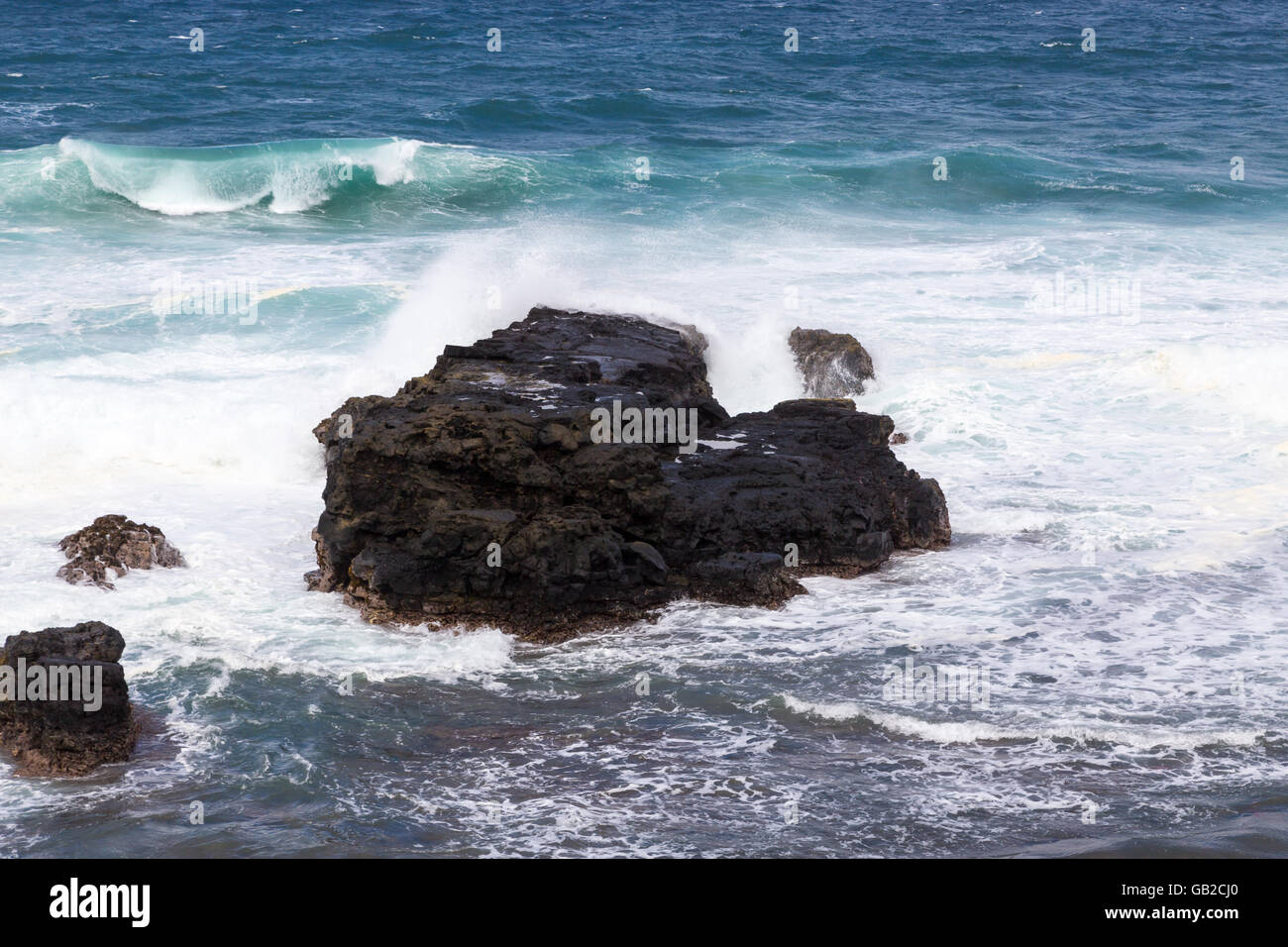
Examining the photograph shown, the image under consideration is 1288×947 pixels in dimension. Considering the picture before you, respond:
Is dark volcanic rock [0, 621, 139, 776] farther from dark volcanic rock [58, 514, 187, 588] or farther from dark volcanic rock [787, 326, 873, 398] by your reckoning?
dark volcanic rock [787, 326, 873, 398]

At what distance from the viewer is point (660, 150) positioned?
97.6 ft

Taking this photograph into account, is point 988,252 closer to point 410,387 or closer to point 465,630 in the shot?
point 410,387

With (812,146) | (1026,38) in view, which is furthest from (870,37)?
(812,146)

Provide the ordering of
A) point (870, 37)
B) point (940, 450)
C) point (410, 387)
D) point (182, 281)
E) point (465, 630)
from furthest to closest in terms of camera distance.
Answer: point (870, 37) → point (182, 281) → point (940, 450) → point (410, 387) → point (465, 630)

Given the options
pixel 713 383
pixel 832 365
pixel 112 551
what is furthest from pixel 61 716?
pixel 832 365

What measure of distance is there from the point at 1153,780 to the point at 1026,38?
35.4m

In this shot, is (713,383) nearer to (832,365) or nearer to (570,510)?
(832,365)

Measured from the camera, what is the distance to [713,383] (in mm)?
16516

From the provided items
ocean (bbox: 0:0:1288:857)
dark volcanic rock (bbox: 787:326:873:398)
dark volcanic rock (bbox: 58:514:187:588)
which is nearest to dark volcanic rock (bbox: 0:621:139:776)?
ocean (bbox: 0:0:1288:857)

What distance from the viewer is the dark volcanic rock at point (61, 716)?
27.7ft

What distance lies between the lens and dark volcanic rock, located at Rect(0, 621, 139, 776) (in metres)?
8.43

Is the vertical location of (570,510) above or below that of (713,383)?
below

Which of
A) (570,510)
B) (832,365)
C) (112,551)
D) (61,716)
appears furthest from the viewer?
(832,365)

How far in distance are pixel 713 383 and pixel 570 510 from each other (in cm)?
601
